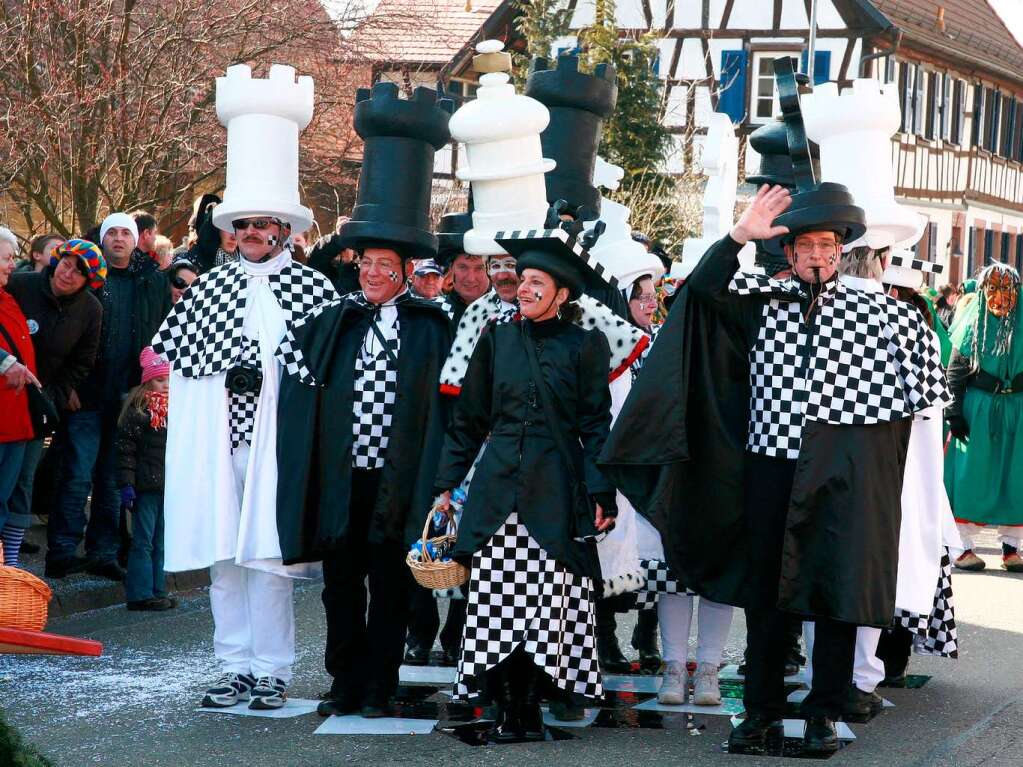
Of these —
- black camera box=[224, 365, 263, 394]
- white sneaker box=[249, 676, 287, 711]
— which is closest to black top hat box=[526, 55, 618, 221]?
black camera box=[224, 365, 263, 394]

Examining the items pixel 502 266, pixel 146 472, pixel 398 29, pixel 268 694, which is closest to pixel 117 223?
pixel 146 472

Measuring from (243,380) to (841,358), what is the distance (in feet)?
8.16

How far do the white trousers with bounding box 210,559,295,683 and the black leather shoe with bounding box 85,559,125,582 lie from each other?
9.92 feet

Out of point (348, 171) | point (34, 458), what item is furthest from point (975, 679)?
point (348, 171)

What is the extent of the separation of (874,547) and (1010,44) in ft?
141

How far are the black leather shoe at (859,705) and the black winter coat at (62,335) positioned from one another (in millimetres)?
5174

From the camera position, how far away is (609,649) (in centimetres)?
808

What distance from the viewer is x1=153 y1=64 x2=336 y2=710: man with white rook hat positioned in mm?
6957

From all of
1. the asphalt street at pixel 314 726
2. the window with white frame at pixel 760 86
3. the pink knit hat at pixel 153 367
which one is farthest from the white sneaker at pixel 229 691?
the window with white frame at pixel 760 86

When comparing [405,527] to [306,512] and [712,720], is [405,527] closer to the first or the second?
[306,512]

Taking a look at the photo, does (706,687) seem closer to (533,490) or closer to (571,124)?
(533,490)

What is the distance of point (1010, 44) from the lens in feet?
151

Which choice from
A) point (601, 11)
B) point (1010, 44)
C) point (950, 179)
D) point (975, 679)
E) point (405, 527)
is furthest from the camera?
point (1010, 44)

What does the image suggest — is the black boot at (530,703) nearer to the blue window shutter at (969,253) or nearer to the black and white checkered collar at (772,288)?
the black and white checkered collar at (772,288)
